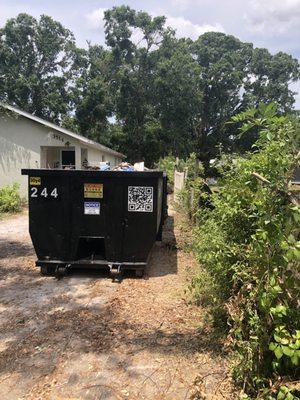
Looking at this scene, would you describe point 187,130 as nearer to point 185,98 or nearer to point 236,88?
point 185,98

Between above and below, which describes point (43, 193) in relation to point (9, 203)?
above

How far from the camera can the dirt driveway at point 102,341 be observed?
3354mm

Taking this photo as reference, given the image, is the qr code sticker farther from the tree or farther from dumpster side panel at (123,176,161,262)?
the tree

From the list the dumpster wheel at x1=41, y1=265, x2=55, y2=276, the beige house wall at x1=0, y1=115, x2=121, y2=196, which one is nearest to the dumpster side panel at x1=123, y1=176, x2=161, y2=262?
the dumpster wheel at x1=41, y1=265, x2=55, y2=276

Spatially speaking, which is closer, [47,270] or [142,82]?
[47,270]

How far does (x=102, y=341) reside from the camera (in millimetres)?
4160

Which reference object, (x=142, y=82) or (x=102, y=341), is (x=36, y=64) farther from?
(x=102, y=341)

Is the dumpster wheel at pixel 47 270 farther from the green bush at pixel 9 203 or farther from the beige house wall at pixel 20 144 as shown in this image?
the beige house wall at pixel 20 144

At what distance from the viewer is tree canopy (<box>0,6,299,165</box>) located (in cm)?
3566

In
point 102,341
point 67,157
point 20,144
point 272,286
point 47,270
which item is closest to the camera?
point 272,286

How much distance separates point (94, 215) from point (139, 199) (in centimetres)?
71

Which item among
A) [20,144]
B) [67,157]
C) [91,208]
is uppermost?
[20,144]

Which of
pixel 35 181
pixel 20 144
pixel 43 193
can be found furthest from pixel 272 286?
pixel 20 144

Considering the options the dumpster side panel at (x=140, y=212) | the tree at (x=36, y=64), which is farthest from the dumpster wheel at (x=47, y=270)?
the tree at (x=36, y=64)
